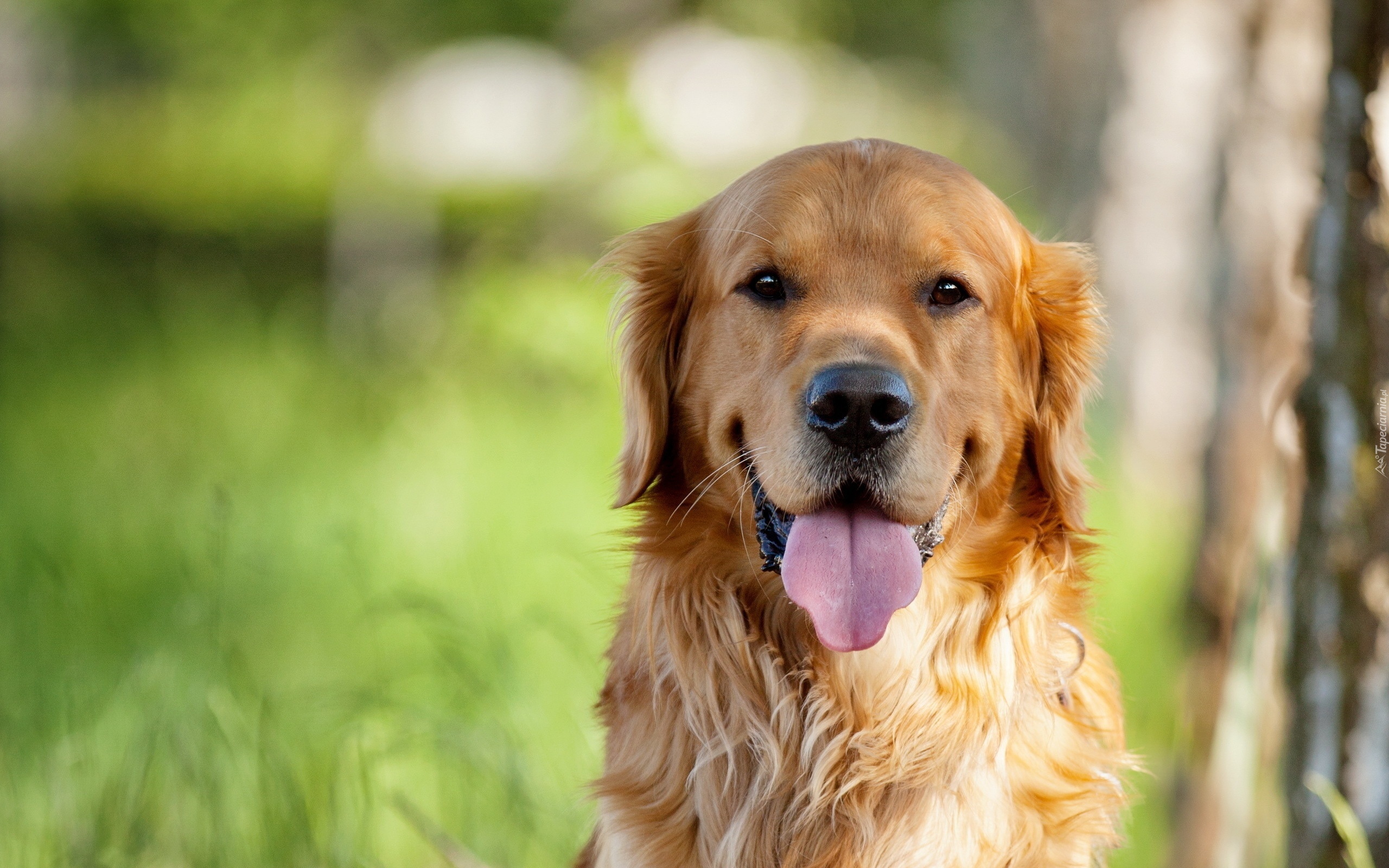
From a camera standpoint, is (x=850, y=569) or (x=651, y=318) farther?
(x=651, y=318)

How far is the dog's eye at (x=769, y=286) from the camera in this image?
2766 mm

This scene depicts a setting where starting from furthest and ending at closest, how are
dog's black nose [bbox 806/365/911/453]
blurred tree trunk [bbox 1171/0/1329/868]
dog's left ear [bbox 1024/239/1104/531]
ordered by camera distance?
blurred tree trunk [bbox 1171/0/1329/868] → dog's left ear [bbox 1024/239/1104/531] → dog's black nose [bbox 806/365/911/453]

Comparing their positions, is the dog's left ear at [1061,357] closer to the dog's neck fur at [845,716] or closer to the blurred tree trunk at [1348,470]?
the dog's neck fur at [845,716]

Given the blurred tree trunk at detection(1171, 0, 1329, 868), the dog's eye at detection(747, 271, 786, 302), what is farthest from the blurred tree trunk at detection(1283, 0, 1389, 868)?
the dog's eye at detection(747, 271, 786, 302)

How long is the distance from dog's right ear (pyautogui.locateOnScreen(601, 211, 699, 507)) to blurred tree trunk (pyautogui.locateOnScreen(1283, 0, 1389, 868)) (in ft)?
4.65

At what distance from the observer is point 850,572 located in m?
2.49

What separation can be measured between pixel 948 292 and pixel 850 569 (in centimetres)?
68

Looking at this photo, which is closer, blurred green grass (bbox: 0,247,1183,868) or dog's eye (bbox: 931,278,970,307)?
dog's eye (bbox: 931,278,970,307)

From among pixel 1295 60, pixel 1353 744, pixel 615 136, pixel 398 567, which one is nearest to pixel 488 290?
pixel 615 136

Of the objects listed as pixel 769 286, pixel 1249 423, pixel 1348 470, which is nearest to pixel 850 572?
pixel 769 286

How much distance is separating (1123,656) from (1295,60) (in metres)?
2.71

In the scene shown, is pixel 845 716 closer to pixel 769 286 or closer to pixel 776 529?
pixel 776 529

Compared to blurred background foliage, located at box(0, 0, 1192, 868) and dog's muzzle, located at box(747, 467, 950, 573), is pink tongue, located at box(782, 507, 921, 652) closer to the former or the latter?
dog's muzzle, located at box(747, 467, 950, 573)

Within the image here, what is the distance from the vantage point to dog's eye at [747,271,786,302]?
277cm
